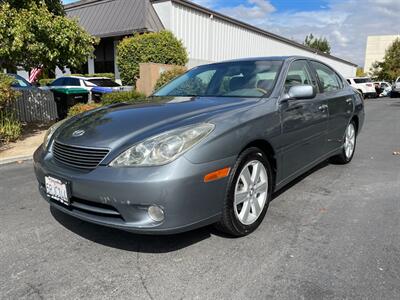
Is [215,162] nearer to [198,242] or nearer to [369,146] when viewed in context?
[198,242]

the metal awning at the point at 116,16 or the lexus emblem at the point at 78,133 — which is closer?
the lexus emblem at the point at 78,133

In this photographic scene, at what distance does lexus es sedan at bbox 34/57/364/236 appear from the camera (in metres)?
2.60

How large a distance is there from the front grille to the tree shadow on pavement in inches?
27.7

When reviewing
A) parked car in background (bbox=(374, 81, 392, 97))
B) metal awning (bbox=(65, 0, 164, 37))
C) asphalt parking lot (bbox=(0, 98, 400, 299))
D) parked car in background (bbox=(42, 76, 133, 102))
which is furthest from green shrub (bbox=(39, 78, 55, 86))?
parked car in background (bbox=(374, 81, 392, 97))

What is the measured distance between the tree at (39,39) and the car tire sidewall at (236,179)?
5.96 m

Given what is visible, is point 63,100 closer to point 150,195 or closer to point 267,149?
point 267,149

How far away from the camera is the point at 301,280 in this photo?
254 cm

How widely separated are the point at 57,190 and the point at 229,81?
2.06 meters

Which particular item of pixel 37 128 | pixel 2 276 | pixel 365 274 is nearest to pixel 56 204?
pixel 2 276

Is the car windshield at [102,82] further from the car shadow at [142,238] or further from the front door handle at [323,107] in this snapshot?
the car shadow at [142,238]

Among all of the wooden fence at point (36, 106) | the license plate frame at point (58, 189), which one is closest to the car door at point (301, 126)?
the license plate frame at point (58, 189)

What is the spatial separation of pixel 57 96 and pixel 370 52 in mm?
88477

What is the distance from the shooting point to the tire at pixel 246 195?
9.64 ft

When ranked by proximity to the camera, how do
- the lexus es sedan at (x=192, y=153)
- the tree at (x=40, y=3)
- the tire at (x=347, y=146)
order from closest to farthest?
→ the lexus es sedan at (x=192, y=153), the tire at (x=347, y=146), the tree at (x=40, y=3)
